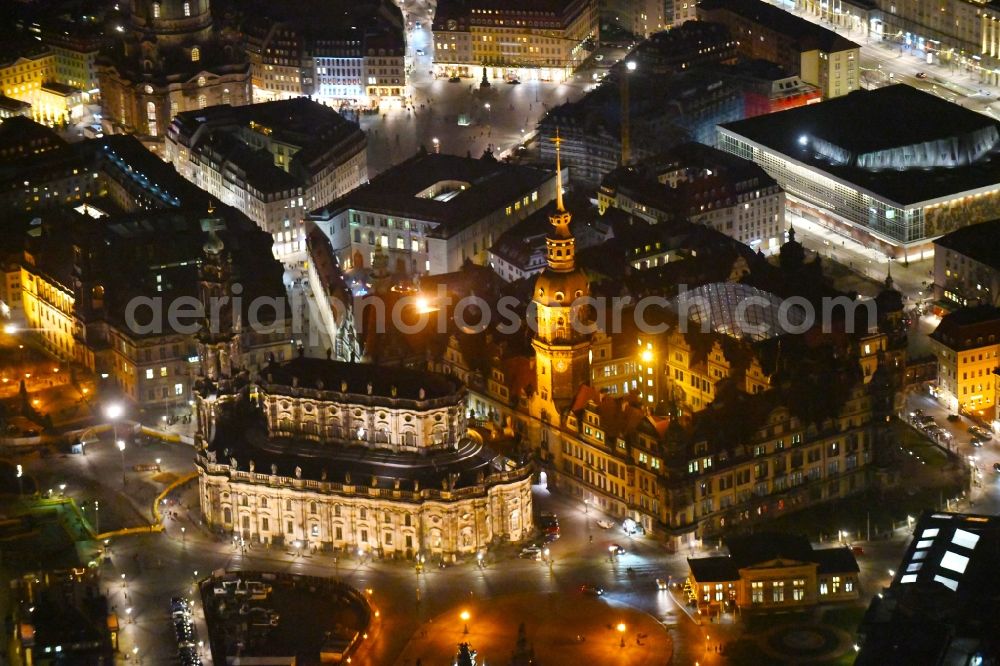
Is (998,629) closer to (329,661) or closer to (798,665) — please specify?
(798,665)

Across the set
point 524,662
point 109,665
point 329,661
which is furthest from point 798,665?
point 109,665

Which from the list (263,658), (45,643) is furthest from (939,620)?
(45,643)

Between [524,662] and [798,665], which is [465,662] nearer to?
[524,662]

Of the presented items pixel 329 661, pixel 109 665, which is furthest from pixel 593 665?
pixel 109 665

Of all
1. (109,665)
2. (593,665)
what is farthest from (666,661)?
(109,665)

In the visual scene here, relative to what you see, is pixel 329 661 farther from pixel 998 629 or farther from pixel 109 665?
pixel 998 629
